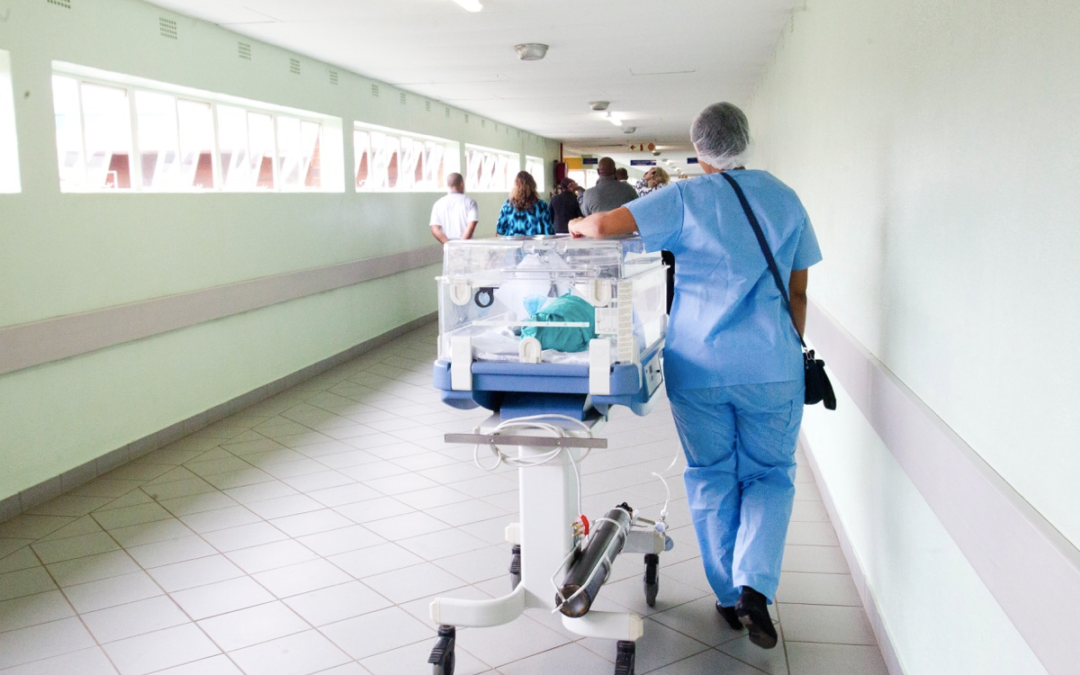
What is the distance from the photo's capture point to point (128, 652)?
2.88 metres

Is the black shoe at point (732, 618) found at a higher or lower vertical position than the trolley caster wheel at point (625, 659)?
lower

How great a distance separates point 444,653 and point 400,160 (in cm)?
820

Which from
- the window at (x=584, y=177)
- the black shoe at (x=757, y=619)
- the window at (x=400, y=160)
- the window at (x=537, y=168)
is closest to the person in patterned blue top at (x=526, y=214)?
the window at (x=400, y=160)

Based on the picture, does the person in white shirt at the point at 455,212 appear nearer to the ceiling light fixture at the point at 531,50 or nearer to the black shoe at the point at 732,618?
the ceiling light fixture at the point at 531,50

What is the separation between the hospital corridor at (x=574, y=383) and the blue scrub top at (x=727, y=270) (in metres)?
0.01

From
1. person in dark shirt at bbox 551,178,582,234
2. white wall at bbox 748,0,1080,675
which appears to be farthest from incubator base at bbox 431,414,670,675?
person in dark shirt at bbox 551,178,582,234

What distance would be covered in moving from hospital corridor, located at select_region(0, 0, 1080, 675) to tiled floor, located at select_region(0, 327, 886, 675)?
2 cm

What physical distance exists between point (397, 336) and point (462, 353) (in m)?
7.35

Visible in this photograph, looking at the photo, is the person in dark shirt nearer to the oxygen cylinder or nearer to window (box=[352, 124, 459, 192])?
window (box=[352, 124, 459, 192])

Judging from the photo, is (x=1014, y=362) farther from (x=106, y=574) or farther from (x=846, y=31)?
(x=106, y=574)

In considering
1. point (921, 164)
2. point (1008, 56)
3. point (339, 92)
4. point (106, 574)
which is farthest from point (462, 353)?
point (339, 92)

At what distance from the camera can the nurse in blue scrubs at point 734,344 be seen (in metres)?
2.69

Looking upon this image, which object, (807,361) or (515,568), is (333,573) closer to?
(515,568)

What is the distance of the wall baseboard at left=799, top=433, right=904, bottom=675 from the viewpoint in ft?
8.73
